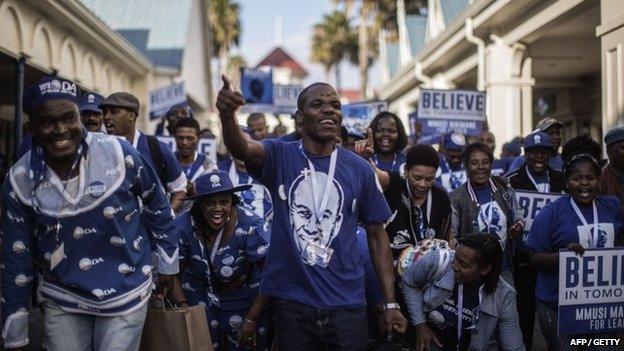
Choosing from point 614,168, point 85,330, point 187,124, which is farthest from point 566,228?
point 187,124

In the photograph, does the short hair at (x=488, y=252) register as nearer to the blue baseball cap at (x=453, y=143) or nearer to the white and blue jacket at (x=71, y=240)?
the white and blue jacket at (x=71, y=240)

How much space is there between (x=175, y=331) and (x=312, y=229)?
34.2 inches

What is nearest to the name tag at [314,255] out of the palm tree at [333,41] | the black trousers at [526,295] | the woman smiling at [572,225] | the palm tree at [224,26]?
the woman smiling at [572,225]

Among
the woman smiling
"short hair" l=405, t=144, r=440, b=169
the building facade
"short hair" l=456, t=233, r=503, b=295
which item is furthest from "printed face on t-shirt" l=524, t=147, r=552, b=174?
the building facade

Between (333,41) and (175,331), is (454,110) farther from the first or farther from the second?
(333,41)

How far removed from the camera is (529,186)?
6.81 m

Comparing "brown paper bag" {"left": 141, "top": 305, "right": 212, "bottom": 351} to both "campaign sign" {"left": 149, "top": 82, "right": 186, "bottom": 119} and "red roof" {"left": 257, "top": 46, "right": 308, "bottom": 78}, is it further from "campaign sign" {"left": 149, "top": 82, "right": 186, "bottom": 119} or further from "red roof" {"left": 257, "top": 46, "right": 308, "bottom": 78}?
"red roof" {"left": 257, "top": 46, "right": 308, "bottom": 78}

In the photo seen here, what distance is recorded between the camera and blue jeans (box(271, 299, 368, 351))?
3705 millimetres

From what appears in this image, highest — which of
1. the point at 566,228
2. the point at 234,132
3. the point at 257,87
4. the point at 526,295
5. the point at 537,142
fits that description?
the point at 257,87

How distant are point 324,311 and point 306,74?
11070cm

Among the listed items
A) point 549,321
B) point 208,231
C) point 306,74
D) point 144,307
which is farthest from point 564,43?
point 306,74

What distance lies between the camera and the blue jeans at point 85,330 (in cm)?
361

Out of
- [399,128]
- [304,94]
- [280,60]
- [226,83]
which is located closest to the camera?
[226,83]

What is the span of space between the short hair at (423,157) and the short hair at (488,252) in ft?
2.27
